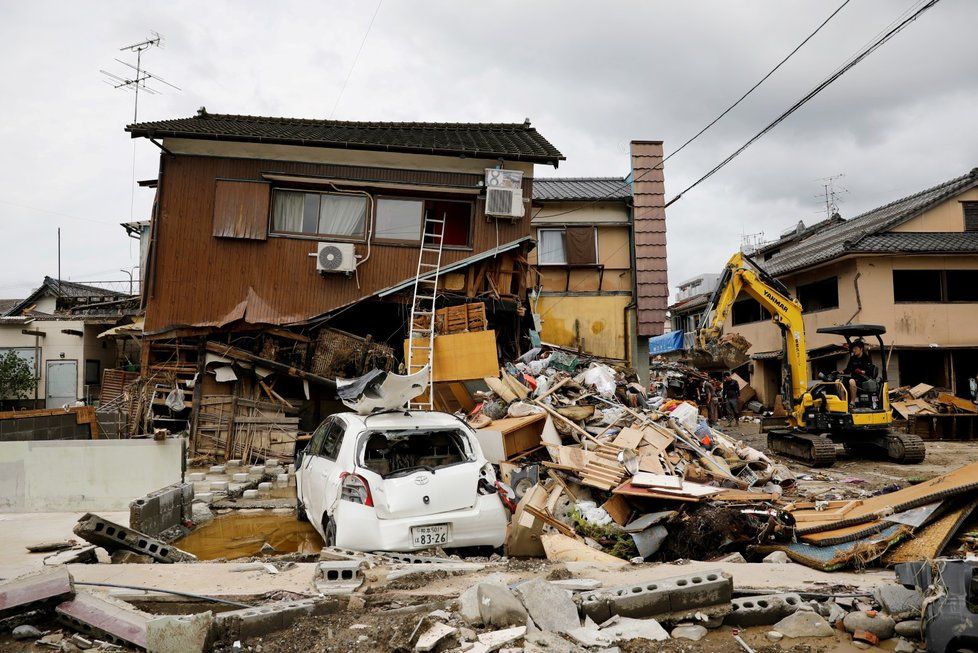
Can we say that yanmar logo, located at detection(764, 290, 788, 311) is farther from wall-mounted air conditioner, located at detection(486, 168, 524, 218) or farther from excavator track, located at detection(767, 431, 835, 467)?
wall-mounted air conditioner, located at detection(486, 168, 524, 218)

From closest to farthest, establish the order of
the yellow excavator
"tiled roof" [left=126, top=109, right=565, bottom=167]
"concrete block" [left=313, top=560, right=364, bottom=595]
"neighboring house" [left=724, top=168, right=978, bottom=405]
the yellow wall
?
"concrete block" [left=313, top=560, right=364, bottom=595]
the yellow excavator
"tiled roof" [left=126, top=109, right=565, bottom=167]
the yellow wall
"neighboring house" [left=724, top=168, right=978, bottom=405]

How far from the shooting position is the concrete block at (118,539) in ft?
17.0

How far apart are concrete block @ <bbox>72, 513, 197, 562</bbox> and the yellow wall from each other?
13.5 m

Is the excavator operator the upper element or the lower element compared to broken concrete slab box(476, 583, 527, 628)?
upper

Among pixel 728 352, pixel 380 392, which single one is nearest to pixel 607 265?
pixel 728 352

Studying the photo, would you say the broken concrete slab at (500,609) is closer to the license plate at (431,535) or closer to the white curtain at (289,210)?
the license plate at (431,535)

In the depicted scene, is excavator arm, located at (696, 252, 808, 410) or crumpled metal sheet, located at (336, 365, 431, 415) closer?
crumpled metal sheet, located at (336, 365, 431, 415)

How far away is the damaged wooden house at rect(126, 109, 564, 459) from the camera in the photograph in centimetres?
1331

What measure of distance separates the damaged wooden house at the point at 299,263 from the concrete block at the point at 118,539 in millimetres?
7440

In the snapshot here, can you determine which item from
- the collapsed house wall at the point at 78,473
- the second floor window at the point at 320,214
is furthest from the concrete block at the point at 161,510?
the second floor window at the point at 320,214

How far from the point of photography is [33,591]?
140 inches

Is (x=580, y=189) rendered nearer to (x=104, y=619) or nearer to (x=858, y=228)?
(x=858, y=228)

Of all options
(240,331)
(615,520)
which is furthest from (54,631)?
(240,331)

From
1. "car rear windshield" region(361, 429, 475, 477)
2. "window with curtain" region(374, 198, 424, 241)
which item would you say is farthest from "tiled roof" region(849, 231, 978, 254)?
"car rear windshield" region(361, 429, 475, 477)
